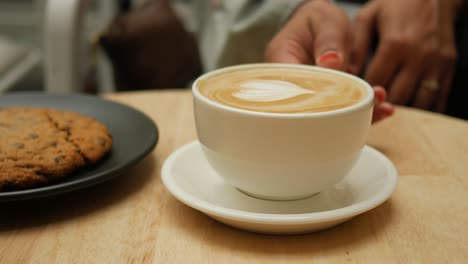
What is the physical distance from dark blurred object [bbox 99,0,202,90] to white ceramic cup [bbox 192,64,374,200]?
1257mm

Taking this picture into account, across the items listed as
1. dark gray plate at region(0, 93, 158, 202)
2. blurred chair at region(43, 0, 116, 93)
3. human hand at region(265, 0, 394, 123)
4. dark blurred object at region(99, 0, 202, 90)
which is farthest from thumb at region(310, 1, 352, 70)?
dark blurred object at region(99, 0, 202, 90)

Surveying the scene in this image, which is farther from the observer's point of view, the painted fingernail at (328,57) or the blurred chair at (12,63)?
the blurred chair at (12,63)

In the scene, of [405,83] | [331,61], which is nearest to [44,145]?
[331,61]

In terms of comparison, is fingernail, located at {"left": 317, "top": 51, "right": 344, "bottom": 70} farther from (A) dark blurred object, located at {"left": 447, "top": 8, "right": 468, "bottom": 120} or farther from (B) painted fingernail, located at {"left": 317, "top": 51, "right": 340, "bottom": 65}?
(A) dark blurred object, located at {"left": 447, "top": 8, "right": 468, "bottom": 120}

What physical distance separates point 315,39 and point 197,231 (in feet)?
1.30

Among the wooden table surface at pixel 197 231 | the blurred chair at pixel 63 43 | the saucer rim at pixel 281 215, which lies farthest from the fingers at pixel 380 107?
the blurred chair at pixel 63 43

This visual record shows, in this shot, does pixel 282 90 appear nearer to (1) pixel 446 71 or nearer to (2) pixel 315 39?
(2) pixel 315 39

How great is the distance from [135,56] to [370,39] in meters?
0.96

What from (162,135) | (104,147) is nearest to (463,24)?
(162,135)

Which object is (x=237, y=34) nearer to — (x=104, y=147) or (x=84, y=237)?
(x=104, y=147)

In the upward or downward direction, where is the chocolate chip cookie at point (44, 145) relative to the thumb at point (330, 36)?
downward

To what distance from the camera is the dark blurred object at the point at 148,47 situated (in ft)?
5.46

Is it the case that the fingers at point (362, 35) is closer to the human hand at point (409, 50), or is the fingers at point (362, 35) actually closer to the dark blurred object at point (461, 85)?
the human hand at point (409, 50)

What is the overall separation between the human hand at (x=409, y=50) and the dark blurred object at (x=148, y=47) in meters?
0.91
